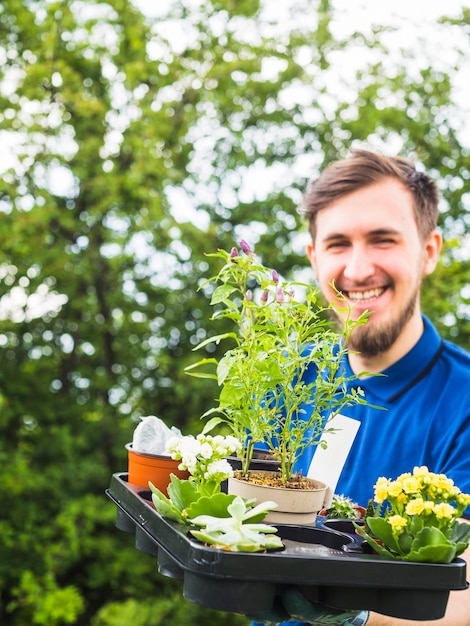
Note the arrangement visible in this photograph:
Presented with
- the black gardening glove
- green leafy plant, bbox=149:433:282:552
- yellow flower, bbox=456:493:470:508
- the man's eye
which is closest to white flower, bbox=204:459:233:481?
green leafy plant, bbox=149:433:282:552

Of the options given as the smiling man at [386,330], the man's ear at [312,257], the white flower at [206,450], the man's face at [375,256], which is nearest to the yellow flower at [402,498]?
the white flower at [206,450]

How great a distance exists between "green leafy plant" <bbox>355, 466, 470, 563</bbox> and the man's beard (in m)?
0.76

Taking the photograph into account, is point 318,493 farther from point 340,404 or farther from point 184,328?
point 184,328

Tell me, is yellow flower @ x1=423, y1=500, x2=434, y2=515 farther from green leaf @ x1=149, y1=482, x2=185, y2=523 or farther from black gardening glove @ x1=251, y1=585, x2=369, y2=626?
green leaf @ x1=149, y1=482, x2=185, y2=523

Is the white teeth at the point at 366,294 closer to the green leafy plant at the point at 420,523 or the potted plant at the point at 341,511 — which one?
the potted plant at the point at 341,511

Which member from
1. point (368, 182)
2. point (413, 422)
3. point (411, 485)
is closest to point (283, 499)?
point (411, 485)

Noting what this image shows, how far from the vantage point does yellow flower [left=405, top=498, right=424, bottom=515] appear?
999 millimetres

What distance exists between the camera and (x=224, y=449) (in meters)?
1.15

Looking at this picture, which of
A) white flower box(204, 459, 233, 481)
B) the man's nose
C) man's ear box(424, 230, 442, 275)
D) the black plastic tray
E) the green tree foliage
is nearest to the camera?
the black plastic tray

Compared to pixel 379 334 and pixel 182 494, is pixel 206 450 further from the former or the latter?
pixel 379 334

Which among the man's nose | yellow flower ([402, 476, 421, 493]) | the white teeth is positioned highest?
the man's nose

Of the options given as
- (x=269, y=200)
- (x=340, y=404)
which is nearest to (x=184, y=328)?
(x=269, y=200)

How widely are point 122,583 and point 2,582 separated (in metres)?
1.02

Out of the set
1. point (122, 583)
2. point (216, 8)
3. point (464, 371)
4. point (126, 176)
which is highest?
point (216, 8)
